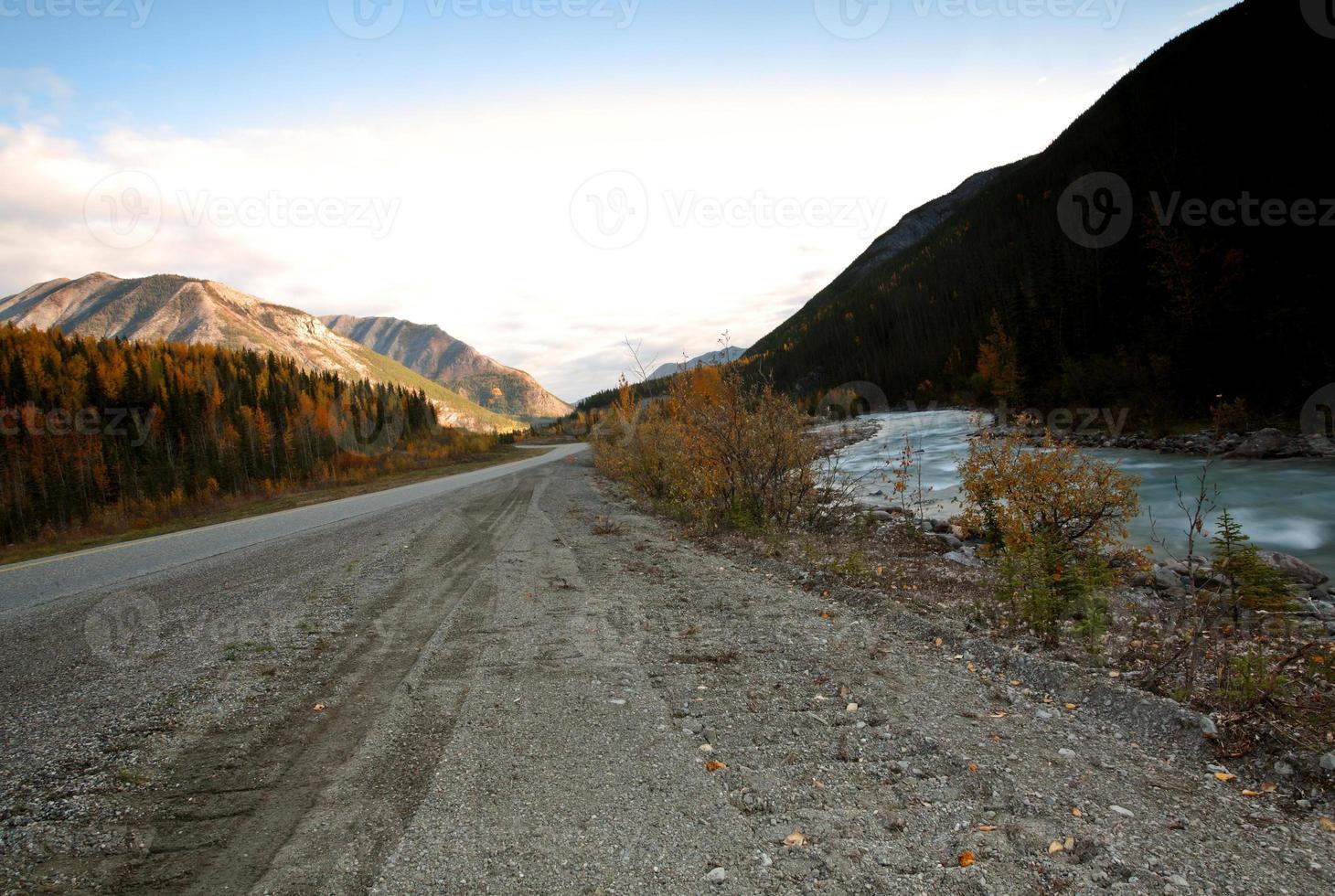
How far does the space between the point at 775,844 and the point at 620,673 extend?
2368 mm

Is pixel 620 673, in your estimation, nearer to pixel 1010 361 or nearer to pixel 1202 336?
pixel 1202 336

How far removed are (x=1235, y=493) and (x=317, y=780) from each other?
26992mm

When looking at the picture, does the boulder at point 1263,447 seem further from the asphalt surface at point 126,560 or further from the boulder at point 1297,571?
the asphalt surface at point 126,560

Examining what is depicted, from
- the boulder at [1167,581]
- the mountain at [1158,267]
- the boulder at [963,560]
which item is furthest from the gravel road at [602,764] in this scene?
the mountain at [1158,267]

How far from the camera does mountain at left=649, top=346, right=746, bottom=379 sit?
42.2 feet

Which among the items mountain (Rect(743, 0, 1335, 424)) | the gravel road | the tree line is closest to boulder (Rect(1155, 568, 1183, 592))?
the gravel road

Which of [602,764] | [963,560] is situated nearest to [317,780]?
[602,764]

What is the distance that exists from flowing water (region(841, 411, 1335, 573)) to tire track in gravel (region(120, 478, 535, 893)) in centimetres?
956

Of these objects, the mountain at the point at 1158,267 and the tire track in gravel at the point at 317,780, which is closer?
the tire track in gravel at the point at 317,780

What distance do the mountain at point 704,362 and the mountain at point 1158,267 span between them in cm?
83

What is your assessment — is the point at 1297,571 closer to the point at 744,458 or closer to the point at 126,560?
the point at 744,458

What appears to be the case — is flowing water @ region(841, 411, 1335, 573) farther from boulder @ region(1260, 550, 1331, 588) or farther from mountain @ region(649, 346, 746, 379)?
mountain @ region(649, 346, 746, 379)

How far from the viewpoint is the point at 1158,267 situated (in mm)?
50188

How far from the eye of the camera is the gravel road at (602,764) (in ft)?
8.95
